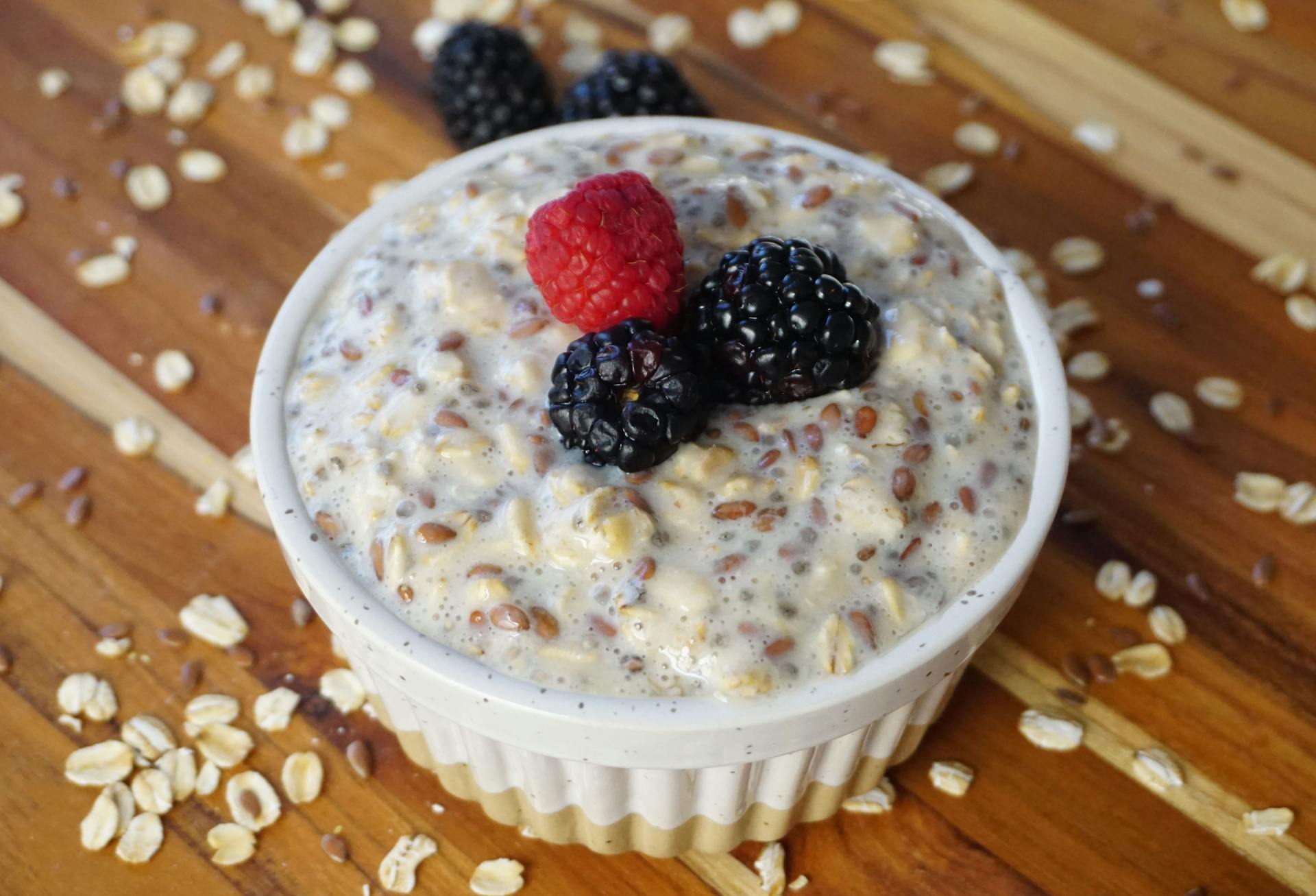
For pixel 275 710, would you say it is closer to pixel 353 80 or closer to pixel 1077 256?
pixel 353 80

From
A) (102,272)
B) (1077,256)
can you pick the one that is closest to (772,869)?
(1077,256)

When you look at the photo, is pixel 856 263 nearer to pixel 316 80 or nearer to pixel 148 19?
pixel 316 80

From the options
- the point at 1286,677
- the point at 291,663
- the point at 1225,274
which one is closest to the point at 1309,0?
the point at 1225,274

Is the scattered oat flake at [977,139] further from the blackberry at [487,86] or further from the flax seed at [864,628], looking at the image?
the flax seed at [864,628]

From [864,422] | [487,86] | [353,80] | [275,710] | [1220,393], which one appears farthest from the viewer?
[353,80]

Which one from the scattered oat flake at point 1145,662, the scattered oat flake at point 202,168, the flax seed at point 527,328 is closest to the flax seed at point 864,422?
the flax seed at point 527,328

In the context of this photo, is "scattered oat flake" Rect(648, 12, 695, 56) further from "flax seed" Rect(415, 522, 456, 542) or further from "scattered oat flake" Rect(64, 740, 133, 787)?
"scattered oat flake" Rect(64, 740, 133, 787)

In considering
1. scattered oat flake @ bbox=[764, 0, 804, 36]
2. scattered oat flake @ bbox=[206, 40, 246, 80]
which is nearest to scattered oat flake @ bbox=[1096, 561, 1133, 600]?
→ scattered oat flake @ bbox=[764, 0, 804, 36]
